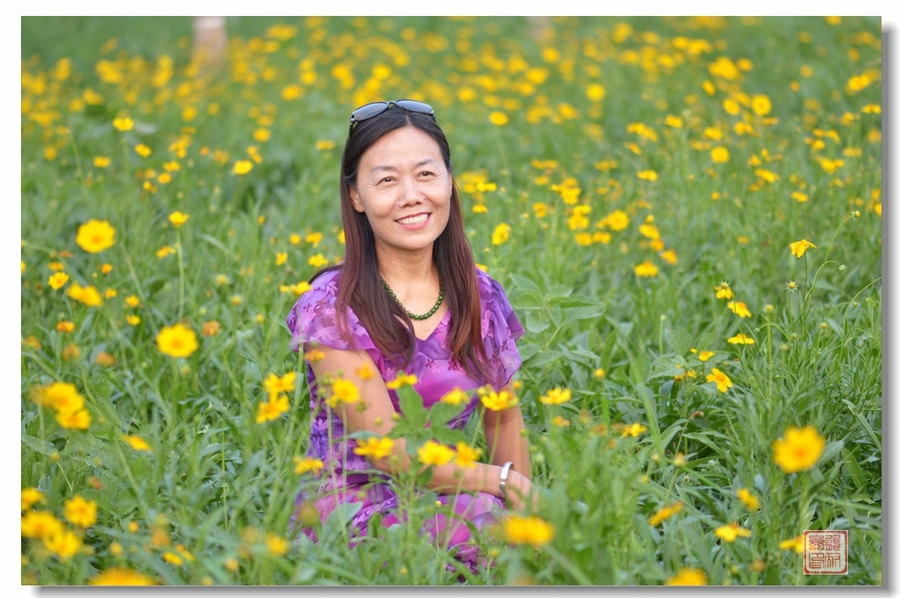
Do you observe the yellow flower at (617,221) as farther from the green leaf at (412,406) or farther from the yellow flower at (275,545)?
the yellow flower at (275,545)

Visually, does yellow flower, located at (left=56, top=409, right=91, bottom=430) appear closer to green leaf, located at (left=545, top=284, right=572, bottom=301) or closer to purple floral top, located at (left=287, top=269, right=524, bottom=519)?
purple floral top, located at (left=287, top=269, right=524, bottom=519)

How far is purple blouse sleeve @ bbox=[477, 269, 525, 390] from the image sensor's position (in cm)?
210

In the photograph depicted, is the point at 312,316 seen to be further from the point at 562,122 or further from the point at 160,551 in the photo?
the point at 562,122

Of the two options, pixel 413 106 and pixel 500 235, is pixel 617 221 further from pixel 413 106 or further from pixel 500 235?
pixel 413 106

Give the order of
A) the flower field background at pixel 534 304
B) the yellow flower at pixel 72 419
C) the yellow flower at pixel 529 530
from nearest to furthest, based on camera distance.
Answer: the yellow flower at pixel 529 530 → the yellow flower at pixel 72 419 → the flower field background at pixel 534 304

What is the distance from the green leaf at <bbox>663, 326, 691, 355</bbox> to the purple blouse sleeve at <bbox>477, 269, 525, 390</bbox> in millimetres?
459

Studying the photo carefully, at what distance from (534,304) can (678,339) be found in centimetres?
38

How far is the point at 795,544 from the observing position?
5.53 ft

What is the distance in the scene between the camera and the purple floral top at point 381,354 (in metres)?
1.89

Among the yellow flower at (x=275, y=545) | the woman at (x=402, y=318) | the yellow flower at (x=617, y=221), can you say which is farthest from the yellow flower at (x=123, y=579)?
the yellow flower at (x=617, y=221)

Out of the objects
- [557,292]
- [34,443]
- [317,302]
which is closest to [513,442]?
[557,292]
